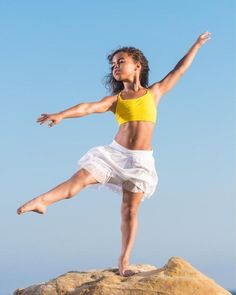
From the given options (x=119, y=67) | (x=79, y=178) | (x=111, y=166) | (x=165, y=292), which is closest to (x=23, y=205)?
(x=79, y=178)

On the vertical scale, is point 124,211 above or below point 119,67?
below

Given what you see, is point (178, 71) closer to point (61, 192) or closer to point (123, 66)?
point (123, 66)

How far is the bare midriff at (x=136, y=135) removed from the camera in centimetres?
643

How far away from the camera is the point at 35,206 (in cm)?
578

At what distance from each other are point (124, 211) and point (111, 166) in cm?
56

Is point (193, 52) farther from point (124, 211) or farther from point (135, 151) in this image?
point (124, 211)

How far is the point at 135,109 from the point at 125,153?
1.75 feet

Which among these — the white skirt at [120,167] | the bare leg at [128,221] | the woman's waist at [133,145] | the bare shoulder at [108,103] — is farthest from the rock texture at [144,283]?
the bare shoulder at [108,103]

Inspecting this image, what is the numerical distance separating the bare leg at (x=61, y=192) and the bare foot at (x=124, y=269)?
3.08 feet

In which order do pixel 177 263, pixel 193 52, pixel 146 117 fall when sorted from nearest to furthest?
pixel 177 263
pixel 146 117
pixel 193 52

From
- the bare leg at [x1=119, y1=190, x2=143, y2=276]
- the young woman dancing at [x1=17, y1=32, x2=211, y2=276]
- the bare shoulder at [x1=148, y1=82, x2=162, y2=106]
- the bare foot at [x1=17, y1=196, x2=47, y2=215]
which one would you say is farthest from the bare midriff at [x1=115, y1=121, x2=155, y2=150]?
the bare foot at [x1=17, y1=196, x2=47, y2=215]

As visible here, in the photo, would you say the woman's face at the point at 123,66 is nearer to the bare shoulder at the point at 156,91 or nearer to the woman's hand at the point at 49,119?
the bare shoulder at the point at 156,91

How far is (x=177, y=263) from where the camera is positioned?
18.7 ft

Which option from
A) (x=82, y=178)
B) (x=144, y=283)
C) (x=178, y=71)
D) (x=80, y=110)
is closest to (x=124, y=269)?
(x=144, y=283)
